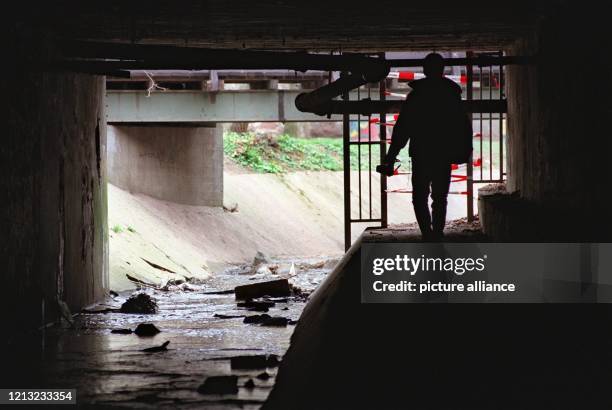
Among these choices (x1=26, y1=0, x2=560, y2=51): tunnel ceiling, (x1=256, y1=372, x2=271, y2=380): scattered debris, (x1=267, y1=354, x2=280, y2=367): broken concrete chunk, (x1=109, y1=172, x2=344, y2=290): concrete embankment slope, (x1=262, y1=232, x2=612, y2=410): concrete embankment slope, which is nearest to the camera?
(x1=262, y1=232, x2=612, y2=410): concrete embankment slope

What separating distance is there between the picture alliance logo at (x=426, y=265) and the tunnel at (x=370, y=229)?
38 centimetres

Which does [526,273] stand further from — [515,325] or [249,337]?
[249,337]

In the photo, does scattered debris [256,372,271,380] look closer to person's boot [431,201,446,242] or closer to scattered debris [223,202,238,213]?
person's boot [431,201,446,242]

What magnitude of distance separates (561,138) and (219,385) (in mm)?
5157

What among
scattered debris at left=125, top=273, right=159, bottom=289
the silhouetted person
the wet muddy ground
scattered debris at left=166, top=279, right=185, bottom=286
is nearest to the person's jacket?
the silhouetted person

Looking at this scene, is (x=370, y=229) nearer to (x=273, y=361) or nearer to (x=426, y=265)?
(x=426, y=265)

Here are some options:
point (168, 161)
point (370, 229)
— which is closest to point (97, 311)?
point (370, 229)

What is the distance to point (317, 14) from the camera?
11984 millimetres

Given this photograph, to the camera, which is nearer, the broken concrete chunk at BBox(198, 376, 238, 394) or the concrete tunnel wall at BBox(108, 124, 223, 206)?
the broken concrete chunk at BBox(198, 376, 238, 394)

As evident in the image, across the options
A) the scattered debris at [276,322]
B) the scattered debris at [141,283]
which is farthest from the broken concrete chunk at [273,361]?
the scattered debris at [141,283]

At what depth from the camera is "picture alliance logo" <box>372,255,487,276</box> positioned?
1045cm

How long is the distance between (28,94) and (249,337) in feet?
11.6

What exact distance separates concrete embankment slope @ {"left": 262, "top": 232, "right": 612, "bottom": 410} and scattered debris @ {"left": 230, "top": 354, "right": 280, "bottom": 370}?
7.2 inches

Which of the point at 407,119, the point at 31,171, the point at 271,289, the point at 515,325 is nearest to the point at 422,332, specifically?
the point at 515,325
